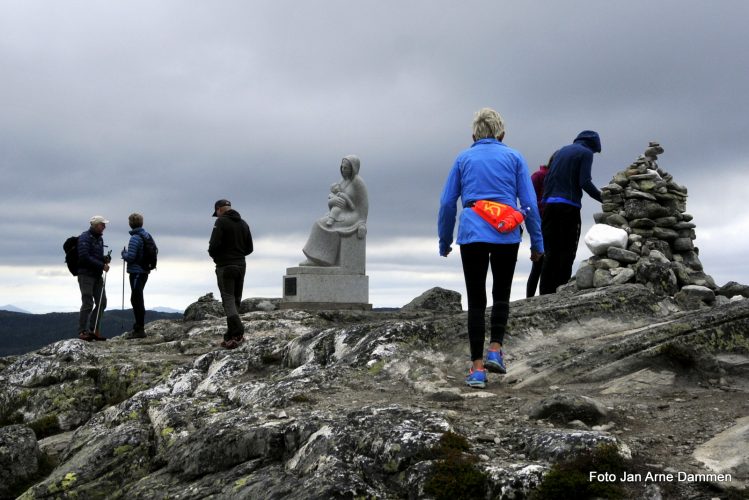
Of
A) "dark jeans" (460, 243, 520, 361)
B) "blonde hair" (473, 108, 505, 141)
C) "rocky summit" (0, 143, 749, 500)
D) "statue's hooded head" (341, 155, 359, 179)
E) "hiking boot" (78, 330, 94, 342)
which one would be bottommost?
"rocky summit" (0, 143, 749, 500)

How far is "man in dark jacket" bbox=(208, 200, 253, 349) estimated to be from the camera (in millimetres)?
12773

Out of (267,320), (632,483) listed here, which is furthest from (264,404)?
(267,320)

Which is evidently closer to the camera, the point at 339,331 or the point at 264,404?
the point at 264,404

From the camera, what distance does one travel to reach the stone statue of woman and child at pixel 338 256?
22.7 meters

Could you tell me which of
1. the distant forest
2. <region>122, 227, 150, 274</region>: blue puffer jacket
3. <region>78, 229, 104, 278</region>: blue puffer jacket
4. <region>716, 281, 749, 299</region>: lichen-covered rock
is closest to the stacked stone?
<region>716, 281, 749, 299</region>: lichen-covered rock

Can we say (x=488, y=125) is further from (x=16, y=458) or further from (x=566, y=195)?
(x=16, y=458)

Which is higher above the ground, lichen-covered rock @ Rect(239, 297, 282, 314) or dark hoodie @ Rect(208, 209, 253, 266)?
dark hoodie @ Rect(208, 209, 253, 266)

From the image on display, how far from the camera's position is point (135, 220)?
54.4 ft

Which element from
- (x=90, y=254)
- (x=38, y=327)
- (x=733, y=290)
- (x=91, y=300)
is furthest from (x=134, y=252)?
(x=38, y=327)

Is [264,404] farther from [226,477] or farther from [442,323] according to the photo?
[442,323]

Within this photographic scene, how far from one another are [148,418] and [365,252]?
14601 millimetres

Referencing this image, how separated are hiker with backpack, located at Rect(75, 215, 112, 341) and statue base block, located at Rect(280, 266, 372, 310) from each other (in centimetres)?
654

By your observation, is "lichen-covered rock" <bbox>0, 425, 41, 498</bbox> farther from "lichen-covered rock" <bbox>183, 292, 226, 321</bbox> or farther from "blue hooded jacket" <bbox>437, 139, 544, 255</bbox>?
"lichen-covered rock" <bbox>183, 292, 226, 321</bbox>

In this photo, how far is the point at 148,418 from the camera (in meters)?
9.31
